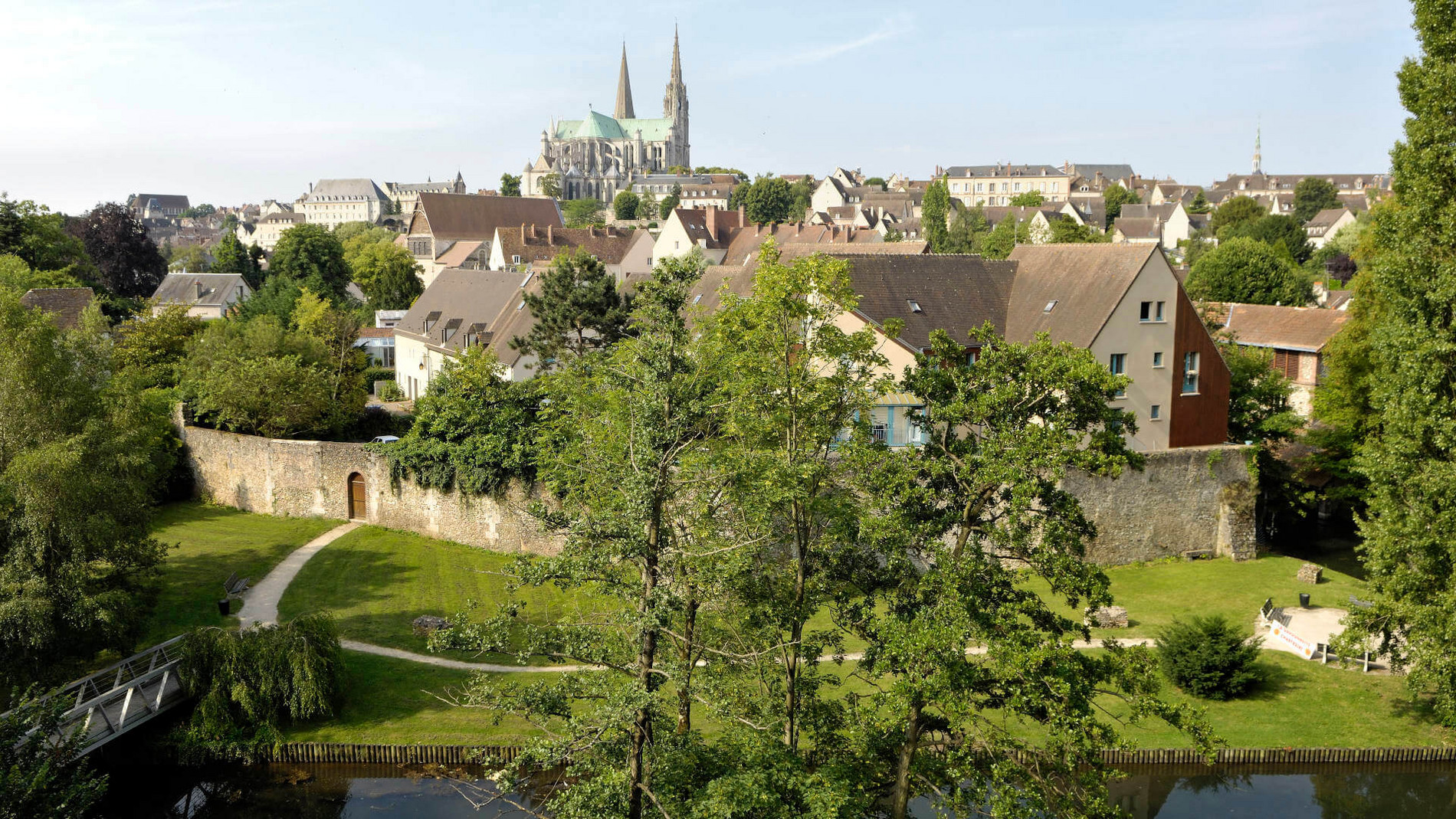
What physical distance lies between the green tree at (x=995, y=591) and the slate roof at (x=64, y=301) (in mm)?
43669

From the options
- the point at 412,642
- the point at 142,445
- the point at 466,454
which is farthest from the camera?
the point at 466,454

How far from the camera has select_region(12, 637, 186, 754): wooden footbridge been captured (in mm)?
19062

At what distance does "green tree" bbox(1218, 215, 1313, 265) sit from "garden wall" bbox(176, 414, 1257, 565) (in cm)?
5787

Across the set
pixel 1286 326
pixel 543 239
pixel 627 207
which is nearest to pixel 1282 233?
pixel 1286 326

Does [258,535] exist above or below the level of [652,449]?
below

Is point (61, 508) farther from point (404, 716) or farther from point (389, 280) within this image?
point (389, 280)

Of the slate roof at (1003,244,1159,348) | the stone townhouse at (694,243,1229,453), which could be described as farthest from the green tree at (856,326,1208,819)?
the slate roof at (1003,244,1159,348)

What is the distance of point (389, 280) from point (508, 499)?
4364 centimetres

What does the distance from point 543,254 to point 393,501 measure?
4859cm

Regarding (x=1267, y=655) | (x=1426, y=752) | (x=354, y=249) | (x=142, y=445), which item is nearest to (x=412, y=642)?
(x=142, y=445)

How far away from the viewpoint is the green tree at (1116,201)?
109 meters

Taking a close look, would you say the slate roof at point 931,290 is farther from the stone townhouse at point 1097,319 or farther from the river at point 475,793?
the river at point 475,793

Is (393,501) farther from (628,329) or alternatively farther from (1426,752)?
(1426,752)

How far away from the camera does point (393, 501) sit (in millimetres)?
33875
